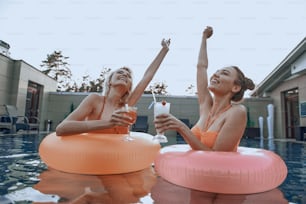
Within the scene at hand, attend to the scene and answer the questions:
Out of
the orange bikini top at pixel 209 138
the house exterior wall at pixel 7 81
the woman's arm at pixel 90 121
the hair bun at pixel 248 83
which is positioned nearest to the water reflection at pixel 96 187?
the woman's arm at pixel 90 121

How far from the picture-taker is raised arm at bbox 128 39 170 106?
8.80ft

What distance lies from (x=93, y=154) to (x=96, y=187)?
37 cm

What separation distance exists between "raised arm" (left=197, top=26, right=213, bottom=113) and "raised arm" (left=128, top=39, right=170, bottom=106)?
2.33 ft

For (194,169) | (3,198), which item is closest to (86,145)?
(3,198)

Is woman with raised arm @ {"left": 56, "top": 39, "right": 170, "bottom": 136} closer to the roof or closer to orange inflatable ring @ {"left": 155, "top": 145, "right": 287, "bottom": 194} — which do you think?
orange inflatable ring @ {"left": 155, "top": 145, "right": 287, "bottom": 194}

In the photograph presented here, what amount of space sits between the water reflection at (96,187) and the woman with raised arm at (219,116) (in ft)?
1.71

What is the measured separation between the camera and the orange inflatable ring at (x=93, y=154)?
6.22ft

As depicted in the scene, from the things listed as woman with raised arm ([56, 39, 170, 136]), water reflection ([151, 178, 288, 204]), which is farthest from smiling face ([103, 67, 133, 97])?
water reflection ([151, 178, 288, 204])

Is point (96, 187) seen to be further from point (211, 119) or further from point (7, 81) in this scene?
point (7, 81)

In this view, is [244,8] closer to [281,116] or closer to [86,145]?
[281,116]

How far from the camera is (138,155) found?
211 cm

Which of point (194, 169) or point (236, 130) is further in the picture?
point (236, 130)

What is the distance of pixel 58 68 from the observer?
61.8ft

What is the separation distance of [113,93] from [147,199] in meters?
1.39
